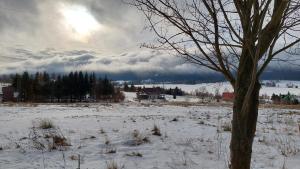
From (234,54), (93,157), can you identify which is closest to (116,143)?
(93,157)

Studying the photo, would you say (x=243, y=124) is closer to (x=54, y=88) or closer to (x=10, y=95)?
(x=54, y=88)

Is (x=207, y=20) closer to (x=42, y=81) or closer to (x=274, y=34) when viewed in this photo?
(x=274, y=34)

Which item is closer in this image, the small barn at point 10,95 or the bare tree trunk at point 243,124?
the bare tree trunk at point 243,124

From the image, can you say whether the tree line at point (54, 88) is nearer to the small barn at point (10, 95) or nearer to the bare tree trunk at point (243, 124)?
the small barn at point (10, 95)

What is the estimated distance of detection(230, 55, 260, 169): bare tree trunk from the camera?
336 centimetres

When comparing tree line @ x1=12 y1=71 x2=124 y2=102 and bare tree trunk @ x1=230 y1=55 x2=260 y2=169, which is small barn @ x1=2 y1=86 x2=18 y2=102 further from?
bare tree trunk @ x1=230 y1=55 x2=260 y2=169

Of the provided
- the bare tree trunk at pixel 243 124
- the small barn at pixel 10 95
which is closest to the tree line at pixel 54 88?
the small barn at pixel 10 95

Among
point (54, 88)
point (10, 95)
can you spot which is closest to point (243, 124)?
point (54, 88)

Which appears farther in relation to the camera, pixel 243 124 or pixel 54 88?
pixel 54 88

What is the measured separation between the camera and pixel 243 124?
3.35 m

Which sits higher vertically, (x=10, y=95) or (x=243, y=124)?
(x=243, y=124)

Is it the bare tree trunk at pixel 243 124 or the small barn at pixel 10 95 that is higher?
the bare tree trunk at pixel 243 124

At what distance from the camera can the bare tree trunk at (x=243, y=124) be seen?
3355 mm

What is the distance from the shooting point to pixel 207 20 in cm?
360
